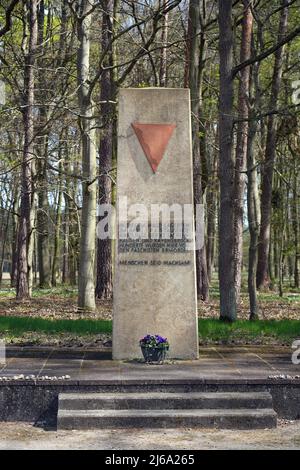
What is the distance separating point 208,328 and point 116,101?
6.28 meters

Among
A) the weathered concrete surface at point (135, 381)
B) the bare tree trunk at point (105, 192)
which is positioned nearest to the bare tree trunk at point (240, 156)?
the bare tree trunk at point (105, 192)

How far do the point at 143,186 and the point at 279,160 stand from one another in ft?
68.8

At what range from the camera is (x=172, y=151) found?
10242 millimetres

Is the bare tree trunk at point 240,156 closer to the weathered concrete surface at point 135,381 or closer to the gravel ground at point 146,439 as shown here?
the weathered concrete surface at point 135,381

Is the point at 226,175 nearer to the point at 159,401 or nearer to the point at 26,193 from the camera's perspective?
the point at 159,401

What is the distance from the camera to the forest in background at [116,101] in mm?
13734

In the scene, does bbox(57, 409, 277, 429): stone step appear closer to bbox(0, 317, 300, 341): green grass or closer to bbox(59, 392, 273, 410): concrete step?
bbox(59, 392, 273, 410): concrete step

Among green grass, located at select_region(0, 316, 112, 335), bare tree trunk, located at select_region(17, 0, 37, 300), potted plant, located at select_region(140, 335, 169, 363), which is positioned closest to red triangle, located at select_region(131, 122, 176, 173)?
potted plant, located at select_region(140, 335, 169, 363)

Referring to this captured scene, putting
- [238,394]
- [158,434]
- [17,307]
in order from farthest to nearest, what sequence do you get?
1. [17,307]
2. [238,394]
3. [158,434]

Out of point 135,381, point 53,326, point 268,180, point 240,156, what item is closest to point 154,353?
point 135,381

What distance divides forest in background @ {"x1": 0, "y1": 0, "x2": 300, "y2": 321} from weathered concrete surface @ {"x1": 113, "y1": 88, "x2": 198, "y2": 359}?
302 centimetres

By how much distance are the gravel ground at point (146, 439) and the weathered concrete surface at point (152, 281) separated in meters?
2.31
